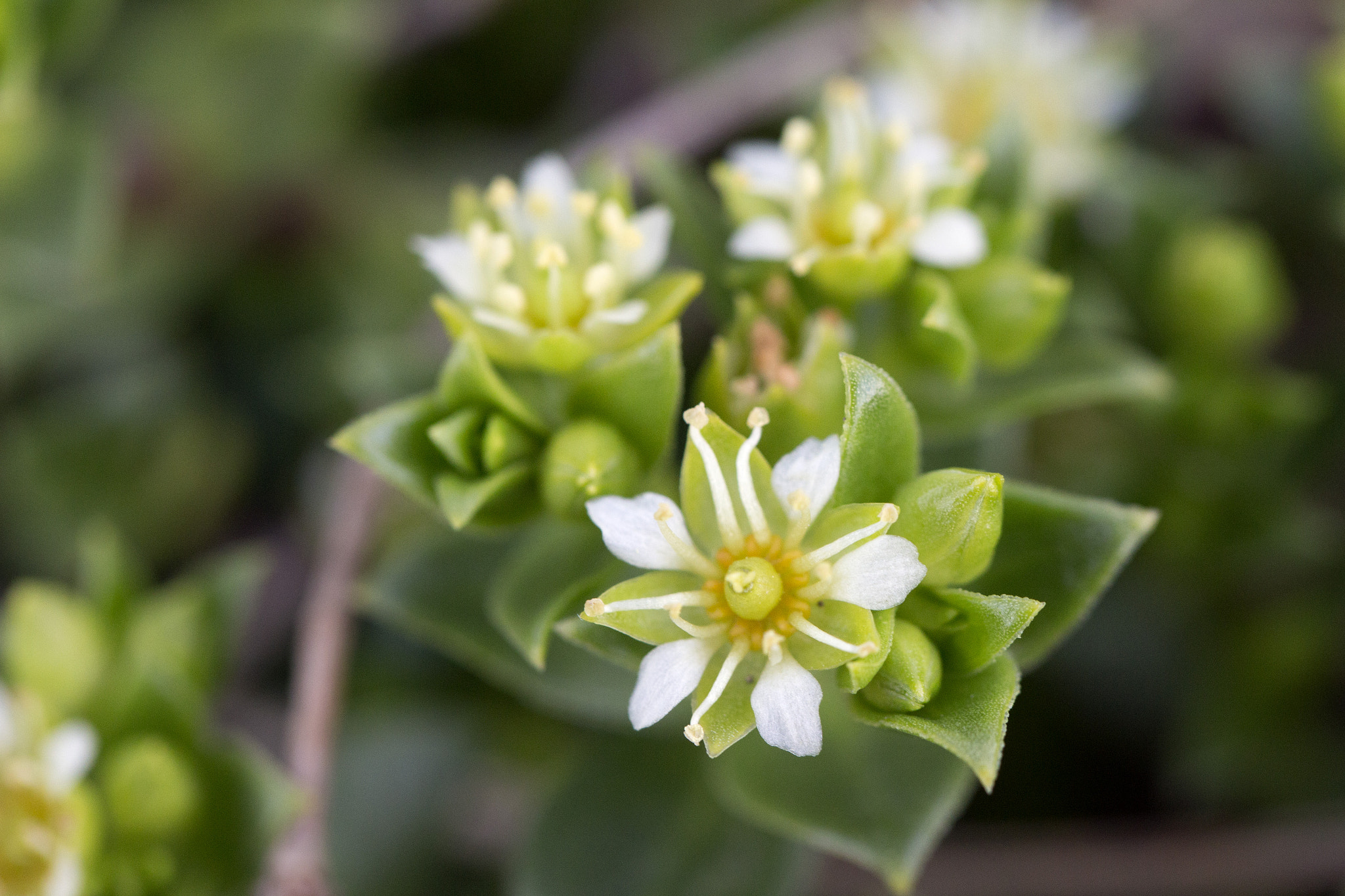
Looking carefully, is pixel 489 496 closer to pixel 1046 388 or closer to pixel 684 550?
pixel 684 550

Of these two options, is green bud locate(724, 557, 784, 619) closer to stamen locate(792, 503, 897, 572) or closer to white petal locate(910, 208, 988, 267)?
stamen locate(792, 503, 897, 572)

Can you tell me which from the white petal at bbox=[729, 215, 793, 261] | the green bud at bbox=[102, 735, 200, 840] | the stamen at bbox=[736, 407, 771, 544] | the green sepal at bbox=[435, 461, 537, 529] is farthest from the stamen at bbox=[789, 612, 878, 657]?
the green bud at bbox=[102, 735, 200, 840]

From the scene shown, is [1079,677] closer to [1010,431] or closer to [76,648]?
[1010,431]

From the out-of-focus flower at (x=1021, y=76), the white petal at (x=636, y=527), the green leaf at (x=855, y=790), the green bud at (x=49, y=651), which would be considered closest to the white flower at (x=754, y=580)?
the white petal at (x=636, y=527)

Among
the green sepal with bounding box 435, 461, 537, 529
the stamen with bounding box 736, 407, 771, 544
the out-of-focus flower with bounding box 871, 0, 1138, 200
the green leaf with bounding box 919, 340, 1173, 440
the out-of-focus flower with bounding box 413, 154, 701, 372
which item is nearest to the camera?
the stamen with bounding box 736, 407, 771, 544

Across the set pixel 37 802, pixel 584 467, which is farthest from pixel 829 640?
pixel 37 802

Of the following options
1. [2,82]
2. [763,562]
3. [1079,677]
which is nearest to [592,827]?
[763,562]

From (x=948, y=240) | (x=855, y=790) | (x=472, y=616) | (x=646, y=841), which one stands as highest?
(x=948, y=240)
